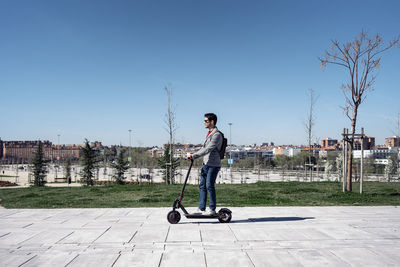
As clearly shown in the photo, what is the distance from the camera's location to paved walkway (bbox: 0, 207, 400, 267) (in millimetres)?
3299

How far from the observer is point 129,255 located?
3457 millimetres

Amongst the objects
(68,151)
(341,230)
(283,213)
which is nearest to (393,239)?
(341,230)

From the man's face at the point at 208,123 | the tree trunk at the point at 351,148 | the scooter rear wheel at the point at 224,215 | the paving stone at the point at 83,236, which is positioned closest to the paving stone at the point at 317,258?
the scooter rear wheel at the point at 224,215

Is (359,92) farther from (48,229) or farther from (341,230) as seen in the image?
(48,229)

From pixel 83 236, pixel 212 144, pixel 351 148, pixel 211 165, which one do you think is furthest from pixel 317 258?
pixel 351 148

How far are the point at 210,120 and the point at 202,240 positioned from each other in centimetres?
227

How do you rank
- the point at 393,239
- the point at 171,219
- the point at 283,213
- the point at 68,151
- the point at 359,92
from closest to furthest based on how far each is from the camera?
1. the point at 393,239
2. the point at 171,219
3. the point at 283,213
4. the point at 359,92
5. the point at 68,151

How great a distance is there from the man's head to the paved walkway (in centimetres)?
182

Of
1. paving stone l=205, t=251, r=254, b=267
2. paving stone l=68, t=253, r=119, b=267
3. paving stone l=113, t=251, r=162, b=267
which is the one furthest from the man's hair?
paving stone l=68, t=253, r=119, b=267

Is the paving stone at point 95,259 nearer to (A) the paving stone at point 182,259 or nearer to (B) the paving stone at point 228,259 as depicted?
(A) the paving stone at point 182,259

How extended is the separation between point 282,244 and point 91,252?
98.5 inches

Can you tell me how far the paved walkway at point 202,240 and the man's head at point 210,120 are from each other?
1.82m

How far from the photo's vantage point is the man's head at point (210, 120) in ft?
18.0

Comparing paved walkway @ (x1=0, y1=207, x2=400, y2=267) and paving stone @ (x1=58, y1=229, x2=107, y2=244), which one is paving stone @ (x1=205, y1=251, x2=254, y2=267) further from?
paving stone @ (x1=58, y1=229, x2=107, y2=244)
